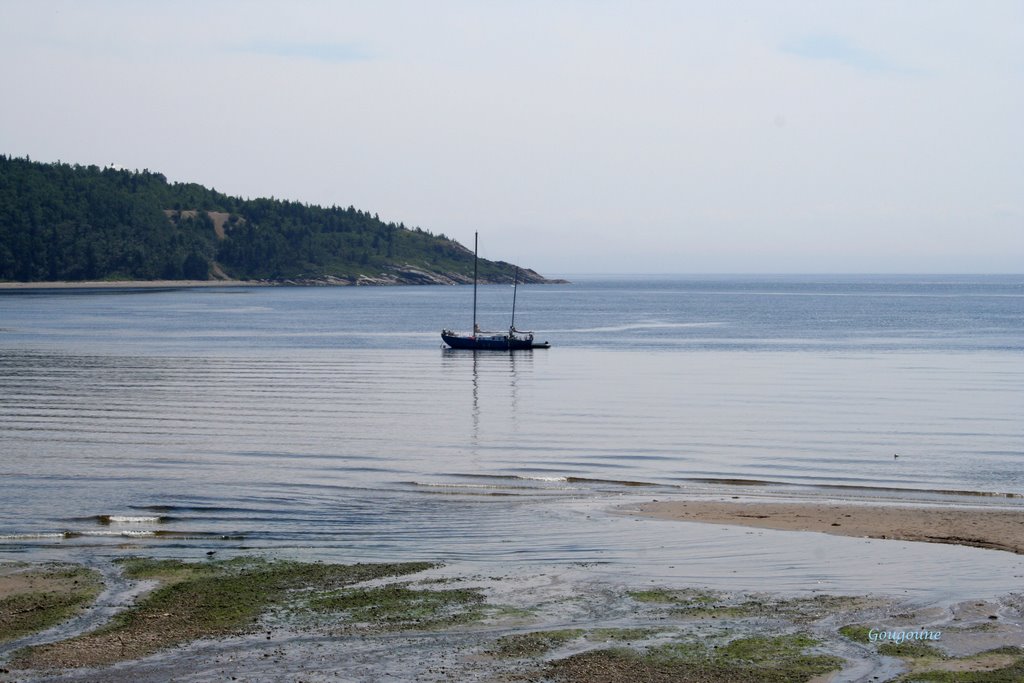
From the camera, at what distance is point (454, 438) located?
1980 inches

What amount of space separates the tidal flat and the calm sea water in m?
2.77

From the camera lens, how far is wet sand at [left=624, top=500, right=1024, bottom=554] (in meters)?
29.5

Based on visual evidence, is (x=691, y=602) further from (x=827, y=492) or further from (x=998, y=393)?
(x=998, y=393)

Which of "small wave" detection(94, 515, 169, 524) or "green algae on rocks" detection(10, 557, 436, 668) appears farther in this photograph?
"small wave" detection(94, 515, 169, 524)

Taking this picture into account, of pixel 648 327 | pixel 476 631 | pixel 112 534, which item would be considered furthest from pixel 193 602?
pixel 648 327

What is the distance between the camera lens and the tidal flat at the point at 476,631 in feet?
62.6

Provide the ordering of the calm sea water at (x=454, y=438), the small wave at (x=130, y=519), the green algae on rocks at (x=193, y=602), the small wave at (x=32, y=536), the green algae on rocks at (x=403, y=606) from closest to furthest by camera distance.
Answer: the green algae on rocks at (x=193, y=602) < the green algae on rocks at (x=403, y=606) < the small wave at (x=32, y=536) < the calm sea water at (x=454, y=438) < the small wave at (x=130, y=519)

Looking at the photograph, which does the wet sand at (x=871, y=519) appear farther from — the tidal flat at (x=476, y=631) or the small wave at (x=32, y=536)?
the small wave at (x=32, y=536)

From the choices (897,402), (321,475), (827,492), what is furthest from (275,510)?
(897,402)

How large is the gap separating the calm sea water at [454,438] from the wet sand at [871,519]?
214 cm

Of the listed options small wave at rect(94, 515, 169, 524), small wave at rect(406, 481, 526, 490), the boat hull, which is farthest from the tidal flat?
the boat hull

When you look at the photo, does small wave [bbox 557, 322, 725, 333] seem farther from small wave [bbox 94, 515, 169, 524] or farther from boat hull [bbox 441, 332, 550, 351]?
small wave [bbox 94, 515, 169, 524]

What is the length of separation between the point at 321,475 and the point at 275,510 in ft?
20.6

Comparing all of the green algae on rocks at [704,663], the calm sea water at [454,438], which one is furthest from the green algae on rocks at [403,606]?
the calm sea water at [454,438]
